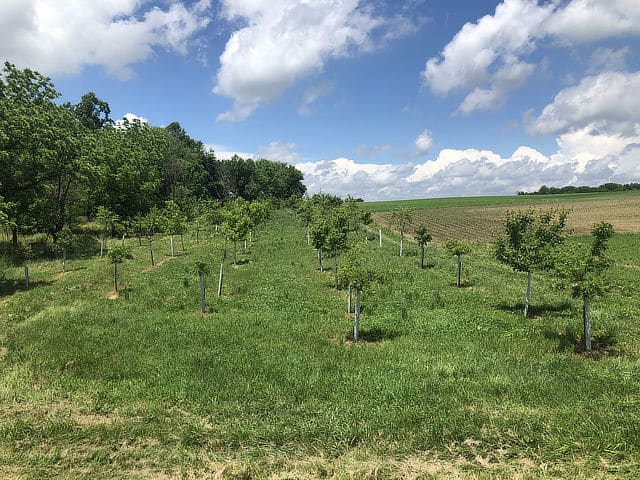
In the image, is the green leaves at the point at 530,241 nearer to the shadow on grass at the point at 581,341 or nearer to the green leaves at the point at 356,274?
the shadow on grass at the point at 581,341

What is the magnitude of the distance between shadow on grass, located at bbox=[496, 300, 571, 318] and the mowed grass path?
146 millimetres

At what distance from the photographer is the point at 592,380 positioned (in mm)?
10141

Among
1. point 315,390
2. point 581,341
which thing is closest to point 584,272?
point 581,341

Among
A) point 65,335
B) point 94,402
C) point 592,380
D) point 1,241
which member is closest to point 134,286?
point 65,335

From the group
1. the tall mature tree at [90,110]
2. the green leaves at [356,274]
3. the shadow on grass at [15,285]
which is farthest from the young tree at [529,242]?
the tall mature tree at [90,110]

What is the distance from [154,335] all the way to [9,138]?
23.7m

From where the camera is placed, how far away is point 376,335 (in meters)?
14.7

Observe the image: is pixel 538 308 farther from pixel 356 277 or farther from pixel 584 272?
pixel 356 277

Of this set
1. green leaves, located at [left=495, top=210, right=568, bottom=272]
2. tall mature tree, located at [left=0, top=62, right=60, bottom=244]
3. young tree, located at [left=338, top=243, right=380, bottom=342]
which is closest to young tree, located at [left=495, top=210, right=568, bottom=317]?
green leaves, located at [left=495, top=210, right=568, bottom=272]

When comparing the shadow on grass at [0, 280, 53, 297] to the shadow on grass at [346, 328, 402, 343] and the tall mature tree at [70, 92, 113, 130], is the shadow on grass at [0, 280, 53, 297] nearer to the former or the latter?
the shadow on grass at [346, 328, 402, 343]

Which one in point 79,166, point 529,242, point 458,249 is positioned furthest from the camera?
point 79,166

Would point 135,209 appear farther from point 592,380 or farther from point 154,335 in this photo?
point 592,380

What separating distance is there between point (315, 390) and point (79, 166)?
37.3 metres

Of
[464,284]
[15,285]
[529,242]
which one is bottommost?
[464,284]
